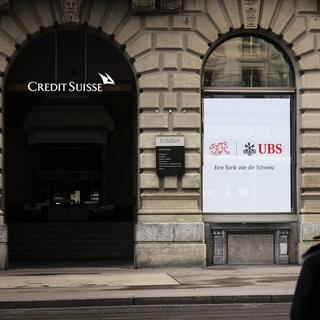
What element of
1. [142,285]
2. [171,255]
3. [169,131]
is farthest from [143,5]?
[142,285]

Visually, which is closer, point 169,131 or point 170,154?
point 170,154

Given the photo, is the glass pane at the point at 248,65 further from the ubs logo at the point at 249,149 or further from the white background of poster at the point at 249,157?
the ubs logo at the point at 249,149

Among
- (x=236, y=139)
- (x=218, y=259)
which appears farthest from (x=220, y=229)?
(x=236, y=139)

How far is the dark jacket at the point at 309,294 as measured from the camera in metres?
4.14

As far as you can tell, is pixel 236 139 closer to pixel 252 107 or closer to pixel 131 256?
pixel 252 107

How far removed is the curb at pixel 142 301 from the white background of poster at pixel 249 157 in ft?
21.5

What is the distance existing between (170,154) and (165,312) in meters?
7.51

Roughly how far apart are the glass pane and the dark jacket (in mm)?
16665

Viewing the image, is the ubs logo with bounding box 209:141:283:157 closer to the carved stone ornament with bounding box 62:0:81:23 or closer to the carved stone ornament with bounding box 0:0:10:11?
the carved stone ornament with bounding box 62:0:81:23

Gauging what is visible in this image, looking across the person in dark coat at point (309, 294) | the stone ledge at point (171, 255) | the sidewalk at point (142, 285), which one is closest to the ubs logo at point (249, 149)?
the stone ledge at point (171, 255)

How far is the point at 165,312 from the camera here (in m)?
12.8

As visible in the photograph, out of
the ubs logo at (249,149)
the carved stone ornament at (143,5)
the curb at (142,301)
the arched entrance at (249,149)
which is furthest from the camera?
the ubs logo at (249,149)

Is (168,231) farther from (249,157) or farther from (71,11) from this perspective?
(71,11)

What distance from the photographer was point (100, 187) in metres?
33.9
